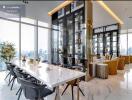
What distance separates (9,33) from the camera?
22.7ft

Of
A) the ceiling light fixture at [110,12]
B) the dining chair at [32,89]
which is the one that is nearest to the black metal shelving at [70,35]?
the ceiling light fixture at [110,12]

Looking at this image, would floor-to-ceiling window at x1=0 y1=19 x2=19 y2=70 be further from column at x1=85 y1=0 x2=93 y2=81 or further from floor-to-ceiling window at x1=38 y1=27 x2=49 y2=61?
column at x1=85 y1=0 x2=93 y2=81

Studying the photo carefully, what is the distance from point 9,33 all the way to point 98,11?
14.1 feet

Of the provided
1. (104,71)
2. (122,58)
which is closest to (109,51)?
(104,71)

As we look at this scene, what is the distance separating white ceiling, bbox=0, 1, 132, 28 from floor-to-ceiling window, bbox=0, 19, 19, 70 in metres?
0.87

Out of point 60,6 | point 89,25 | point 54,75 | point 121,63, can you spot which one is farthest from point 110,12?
point 54,75

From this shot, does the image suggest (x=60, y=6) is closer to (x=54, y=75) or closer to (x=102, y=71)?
(x=102, y=71)

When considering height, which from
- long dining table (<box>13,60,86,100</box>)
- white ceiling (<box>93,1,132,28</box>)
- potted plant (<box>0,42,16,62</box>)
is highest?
white ceiling (<box>93,1,132,28</box>)

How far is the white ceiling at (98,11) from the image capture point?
16.5 ft

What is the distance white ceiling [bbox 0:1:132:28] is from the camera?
5035 millimetres

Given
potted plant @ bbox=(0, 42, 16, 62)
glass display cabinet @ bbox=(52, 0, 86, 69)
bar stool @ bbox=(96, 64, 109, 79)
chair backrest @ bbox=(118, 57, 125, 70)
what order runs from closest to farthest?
glass display cabinet @ bbox=(52, 0, 86, 69), bar stool @ bbox=(96, 64, 109, 79), potted plant @ bbox=(0, 42, 16, 62), chair backrest @ bbox=(118, 57, 125, 70)

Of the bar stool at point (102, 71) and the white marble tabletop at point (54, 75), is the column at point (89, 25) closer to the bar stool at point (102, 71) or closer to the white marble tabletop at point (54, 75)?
the bar stool at point (102, 71)

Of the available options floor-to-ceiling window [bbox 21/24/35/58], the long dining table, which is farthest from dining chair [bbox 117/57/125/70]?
the long dining table

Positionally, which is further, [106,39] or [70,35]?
[106,39]
